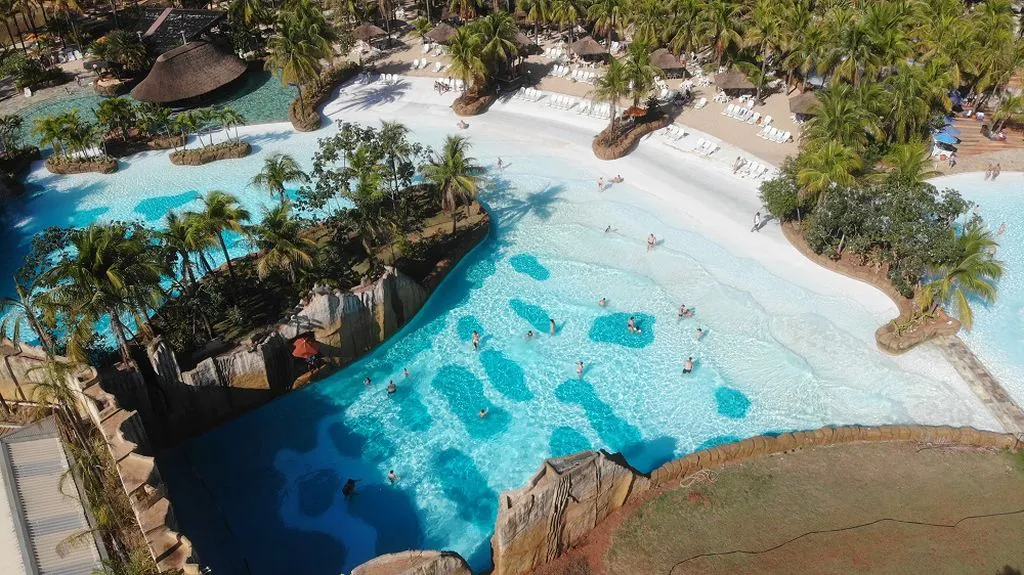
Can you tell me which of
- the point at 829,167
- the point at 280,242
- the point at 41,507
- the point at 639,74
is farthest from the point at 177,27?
the point at 829,167

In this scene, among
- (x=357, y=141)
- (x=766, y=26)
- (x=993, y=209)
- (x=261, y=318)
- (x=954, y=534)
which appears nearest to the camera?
(x=954, y=534)

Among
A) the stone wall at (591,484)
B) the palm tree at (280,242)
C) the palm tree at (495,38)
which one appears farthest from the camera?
the palm tree at (495,38)

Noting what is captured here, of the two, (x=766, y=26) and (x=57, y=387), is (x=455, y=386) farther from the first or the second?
(x=766, y=26)

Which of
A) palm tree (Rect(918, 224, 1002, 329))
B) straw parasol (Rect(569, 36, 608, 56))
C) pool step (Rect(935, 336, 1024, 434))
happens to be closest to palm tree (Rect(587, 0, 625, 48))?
straw parasol (Rect(569, 36, 608, 56))

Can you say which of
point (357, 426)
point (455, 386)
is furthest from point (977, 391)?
point (357, 426)

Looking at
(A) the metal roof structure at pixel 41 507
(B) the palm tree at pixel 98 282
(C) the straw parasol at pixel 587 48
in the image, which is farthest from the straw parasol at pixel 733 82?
(A) the metal roof structure at pixel 41 507

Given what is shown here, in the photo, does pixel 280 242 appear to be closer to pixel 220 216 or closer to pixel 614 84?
pixel 220 216

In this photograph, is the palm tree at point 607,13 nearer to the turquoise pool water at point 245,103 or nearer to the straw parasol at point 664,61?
the straw parasol at point 664,61
